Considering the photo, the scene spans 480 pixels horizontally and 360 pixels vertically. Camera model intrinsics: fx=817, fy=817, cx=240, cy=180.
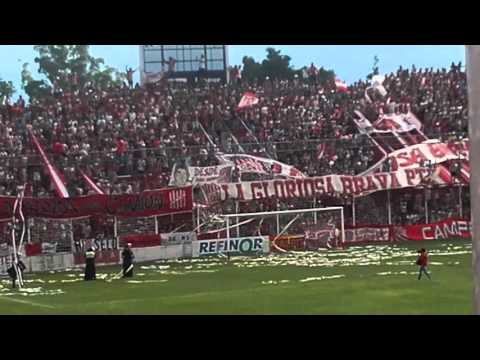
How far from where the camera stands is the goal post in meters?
36.8

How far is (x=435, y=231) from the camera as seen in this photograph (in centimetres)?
3950

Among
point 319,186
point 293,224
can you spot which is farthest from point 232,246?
point 319,186

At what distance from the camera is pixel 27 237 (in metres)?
33.9

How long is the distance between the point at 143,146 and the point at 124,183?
4871 mm

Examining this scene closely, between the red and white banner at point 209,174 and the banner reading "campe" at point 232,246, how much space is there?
3.72 meters

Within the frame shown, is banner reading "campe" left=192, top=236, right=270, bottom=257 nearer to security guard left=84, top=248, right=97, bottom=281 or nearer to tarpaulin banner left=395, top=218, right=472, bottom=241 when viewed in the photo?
tarpaulin banner left=395, top=218, right=472, bottom=241

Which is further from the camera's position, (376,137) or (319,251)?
(376,137)

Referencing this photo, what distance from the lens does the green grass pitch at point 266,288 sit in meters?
18.7

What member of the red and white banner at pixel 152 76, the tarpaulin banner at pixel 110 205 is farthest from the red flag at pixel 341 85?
the red and white banner at pixel 152 76

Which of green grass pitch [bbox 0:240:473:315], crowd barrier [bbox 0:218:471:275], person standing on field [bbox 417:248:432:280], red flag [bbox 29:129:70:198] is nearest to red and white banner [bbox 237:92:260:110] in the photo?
crowd barrier [bbox 0:218:471:275]

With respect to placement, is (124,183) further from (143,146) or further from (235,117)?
(235,117)

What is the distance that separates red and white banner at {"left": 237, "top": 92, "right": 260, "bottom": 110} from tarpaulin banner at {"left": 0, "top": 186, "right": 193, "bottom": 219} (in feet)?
48.3

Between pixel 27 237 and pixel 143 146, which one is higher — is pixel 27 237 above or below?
below
